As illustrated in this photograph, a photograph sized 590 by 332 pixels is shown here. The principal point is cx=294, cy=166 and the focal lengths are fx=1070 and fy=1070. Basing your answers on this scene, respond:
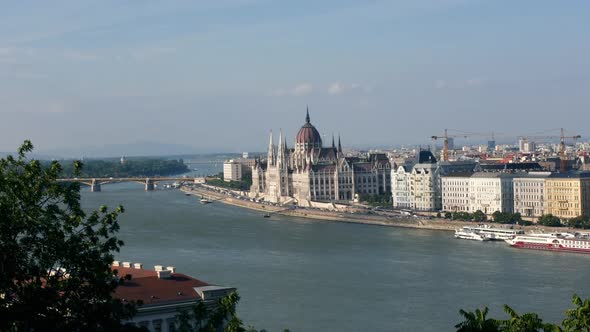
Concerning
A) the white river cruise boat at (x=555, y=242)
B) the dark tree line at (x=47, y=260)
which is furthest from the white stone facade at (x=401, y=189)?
the dark tree line at (x=47, y=260)

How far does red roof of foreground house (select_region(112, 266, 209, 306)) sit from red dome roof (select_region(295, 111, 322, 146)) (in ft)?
104

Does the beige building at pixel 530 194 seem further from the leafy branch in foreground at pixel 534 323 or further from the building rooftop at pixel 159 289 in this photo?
the leafy branch in foreground at pixel 534 323

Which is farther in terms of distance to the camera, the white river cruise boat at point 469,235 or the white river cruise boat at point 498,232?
the white river cruise boat at point 469,235

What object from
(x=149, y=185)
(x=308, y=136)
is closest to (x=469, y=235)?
(x=308, y=136)

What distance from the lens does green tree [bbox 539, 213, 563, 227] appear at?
23.6 m

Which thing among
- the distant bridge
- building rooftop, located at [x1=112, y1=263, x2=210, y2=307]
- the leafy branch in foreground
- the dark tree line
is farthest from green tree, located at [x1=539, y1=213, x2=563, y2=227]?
the distant bridge

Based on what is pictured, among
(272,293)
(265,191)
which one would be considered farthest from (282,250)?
(265,191)

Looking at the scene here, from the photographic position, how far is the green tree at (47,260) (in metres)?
4.77

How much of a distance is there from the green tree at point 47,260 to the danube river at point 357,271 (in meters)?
6.35

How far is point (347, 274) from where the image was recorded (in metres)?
16.0

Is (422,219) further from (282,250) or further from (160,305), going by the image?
(160,305)

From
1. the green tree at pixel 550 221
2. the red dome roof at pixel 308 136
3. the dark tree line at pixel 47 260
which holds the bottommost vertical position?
the green tree at pixel 550 221

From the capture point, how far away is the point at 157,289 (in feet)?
29.1

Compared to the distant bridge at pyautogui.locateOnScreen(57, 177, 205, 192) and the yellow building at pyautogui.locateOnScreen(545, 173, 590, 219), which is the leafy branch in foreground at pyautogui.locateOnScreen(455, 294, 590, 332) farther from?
the distant bridge at pyautogui.locateOnScreen(57, 177, 205, 192)
